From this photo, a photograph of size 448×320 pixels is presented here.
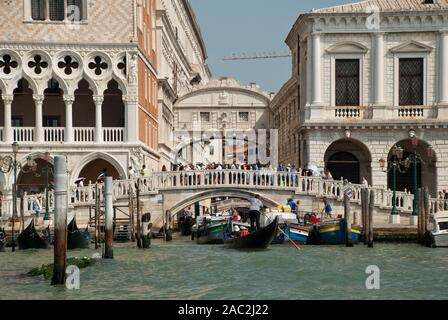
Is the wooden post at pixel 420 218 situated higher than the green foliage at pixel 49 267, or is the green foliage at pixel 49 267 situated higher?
the wooden post at pixel 420 218

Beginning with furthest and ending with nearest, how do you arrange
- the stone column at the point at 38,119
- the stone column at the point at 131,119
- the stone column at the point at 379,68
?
the stone column at the point at 379,68, the stone column at the point at 131,119, the stone column at the point at 38,119

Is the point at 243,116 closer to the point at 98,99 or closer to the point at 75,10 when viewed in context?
the point at 98,99

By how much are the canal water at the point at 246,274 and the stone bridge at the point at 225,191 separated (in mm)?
3528

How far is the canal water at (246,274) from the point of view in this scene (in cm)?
1348

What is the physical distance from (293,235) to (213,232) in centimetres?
279

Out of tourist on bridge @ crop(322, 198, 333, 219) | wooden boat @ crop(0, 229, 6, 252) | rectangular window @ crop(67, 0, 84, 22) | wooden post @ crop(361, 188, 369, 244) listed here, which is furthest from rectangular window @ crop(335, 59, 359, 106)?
wooden boat @ crop(0, 229, 6, 252)

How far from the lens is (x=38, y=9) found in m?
27.0

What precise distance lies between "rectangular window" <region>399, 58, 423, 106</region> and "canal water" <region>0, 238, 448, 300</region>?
747 centimetres

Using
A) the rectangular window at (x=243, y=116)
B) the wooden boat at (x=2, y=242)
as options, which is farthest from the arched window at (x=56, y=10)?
the rectangular window at (x=243, y=116)

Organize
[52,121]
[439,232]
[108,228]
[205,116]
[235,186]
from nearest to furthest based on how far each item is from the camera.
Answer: [108,228]
[439,232]
[235,186]
[52,121]
[205,116]

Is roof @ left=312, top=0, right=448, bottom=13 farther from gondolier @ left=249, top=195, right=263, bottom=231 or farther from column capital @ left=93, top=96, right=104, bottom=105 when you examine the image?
gondolier @ left=249, top=195, right=263, bottom=231

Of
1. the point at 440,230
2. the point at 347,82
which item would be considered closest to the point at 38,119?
the point at 347,82

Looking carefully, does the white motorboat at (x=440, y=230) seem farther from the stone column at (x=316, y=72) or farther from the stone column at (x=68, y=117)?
the stone column at (x=68, y=117)

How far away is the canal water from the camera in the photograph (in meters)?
13.5
